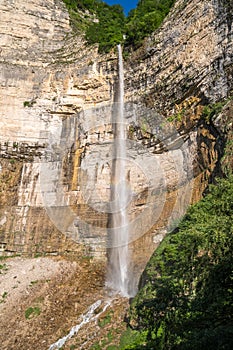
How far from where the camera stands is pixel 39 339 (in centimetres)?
1325

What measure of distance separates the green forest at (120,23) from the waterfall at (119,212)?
1.51 meters

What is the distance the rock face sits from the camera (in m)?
16.9

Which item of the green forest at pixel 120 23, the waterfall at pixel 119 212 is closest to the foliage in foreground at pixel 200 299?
the waterfall at pixel 119 212

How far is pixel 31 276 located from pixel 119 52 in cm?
1463

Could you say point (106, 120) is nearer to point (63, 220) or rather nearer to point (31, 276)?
point (63, 220)

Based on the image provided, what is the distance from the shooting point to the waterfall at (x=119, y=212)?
1730 cm

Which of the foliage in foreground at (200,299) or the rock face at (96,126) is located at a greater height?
the rock face at (96,126)

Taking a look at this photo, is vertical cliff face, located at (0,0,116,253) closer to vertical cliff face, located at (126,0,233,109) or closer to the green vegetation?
the green vegetation

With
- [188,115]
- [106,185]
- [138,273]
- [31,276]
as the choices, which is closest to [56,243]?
[31,276]

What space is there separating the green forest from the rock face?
1134 millimetres

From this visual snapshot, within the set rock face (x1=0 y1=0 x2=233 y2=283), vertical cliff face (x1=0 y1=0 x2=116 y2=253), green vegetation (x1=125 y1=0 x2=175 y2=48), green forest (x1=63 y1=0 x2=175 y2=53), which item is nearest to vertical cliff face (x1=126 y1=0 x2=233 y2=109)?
rock face (x1=0 y1=0 x2=233 y2=283)

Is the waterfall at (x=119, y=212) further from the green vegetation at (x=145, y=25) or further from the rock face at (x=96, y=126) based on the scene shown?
the green vegetation at (x=145, y=25)

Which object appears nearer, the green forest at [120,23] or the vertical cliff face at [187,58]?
the vertical cliff face at [187,58]

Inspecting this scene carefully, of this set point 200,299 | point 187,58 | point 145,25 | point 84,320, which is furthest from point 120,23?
point 200,299
